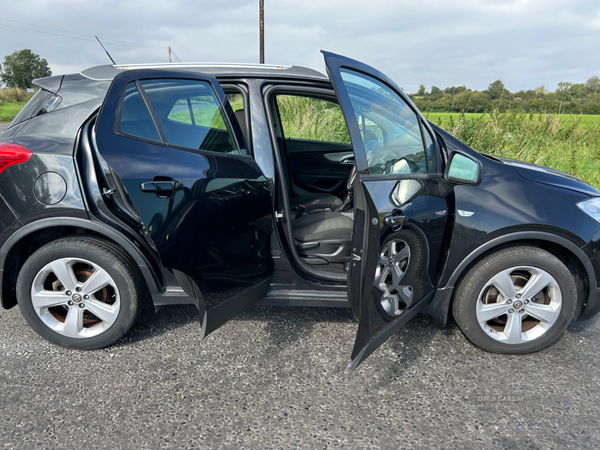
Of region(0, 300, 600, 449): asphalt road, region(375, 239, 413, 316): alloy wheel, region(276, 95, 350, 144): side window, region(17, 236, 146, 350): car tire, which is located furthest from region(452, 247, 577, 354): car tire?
region(276, 95, 350, 144): side window

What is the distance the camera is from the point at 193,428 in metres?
1.98

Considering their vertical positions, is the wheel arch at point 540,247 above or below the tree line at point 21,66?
below

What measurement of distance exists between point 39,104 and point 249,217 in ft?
4.93

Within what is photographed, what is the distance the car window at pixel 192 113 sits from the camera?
2367 millimetres

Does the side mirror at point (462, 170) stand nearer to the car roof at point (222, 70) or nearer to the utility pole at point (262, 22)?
the car roof at point (222, 70)

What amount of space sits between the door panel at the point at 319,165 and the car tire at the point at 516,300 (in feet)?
5.70

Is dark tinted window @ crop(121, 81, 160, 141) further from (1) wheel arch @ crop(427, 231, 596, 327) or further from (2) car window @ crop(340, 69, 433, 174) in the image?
(1) wheel arch @ crop(427, 231, 596, 327)

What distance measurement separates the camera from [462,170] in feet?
7.89

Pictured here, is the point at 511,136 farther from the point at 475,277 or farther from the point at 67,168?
the point at 67,168

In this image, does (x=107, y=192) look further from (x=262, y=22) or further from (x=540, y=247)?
(x=262, y=22)

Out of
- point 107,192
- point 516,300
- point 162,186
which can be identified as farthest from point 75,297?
point 516,300

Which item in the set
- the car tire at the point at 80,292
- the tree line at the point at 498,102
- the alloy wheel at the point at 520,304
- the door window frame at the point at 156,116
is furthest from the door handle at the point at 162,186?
the tree line at the point at 498,102

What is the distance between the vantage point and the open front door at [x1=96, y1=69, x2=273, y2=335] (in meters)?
2.09

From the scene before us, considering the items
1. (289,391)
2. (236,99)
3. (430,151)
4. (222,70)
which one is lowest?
(289,391)
